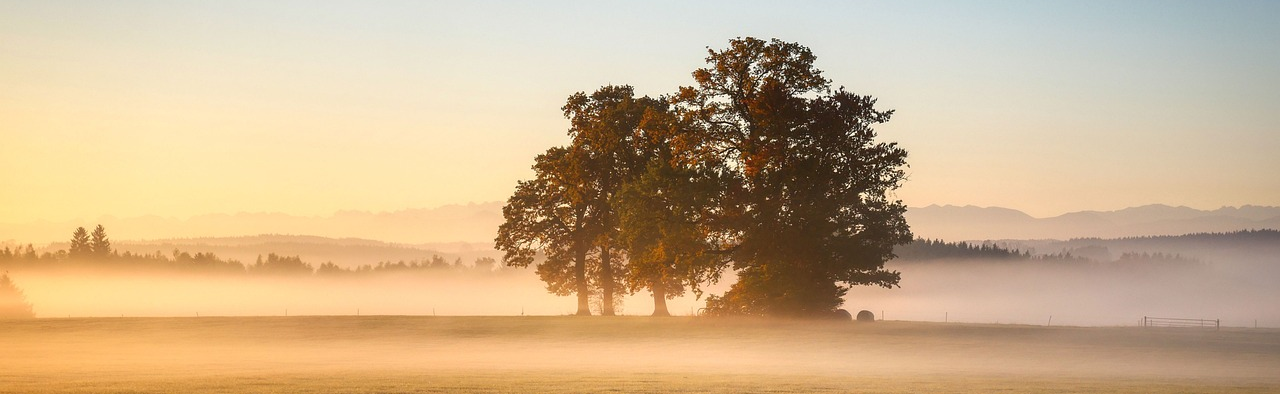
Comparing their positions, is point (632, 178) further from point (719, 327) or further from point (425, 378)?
point (425, 378)

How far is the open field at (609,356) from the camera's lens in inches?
1447

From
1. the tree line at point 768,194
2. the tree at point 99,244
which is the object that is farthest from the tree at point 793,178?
the tree at point 99,244

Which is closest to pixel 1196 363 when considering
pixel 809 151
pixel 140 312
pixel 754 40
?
pixel 809 151

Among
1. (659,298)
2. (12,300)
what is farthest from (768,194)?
(12,300)

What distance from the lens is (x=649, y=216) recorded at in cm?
6631

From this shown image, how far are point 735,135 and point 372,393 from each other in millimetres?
37286

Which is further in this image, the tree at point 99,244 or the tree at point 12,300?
the tree at point 99,244

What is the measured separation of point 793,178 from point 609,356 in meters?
17.7

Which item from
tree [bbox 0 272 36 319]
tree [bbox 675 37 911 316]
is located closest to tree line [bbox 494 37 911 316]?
tree [bbox 675 37 911 316]

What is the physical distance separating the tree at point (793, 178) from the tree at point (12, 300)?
97542 mm

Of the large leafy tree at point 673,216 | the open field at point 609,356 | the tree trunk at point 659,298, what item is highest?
the large leafy tree at point 673,216

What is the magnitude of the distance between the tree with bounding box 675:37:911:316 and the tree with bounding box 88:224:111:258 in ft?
465

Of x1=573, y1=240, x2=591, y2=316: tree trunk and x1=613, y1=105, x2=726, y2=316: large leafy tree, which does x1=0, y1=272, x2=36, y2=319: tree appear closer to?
x1=573, y1=240, x2=591, y2=316: tree trunk

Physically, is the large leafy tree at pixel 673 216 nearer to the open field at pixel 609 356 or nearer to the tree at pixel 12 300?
the open field at pixel 609 356
